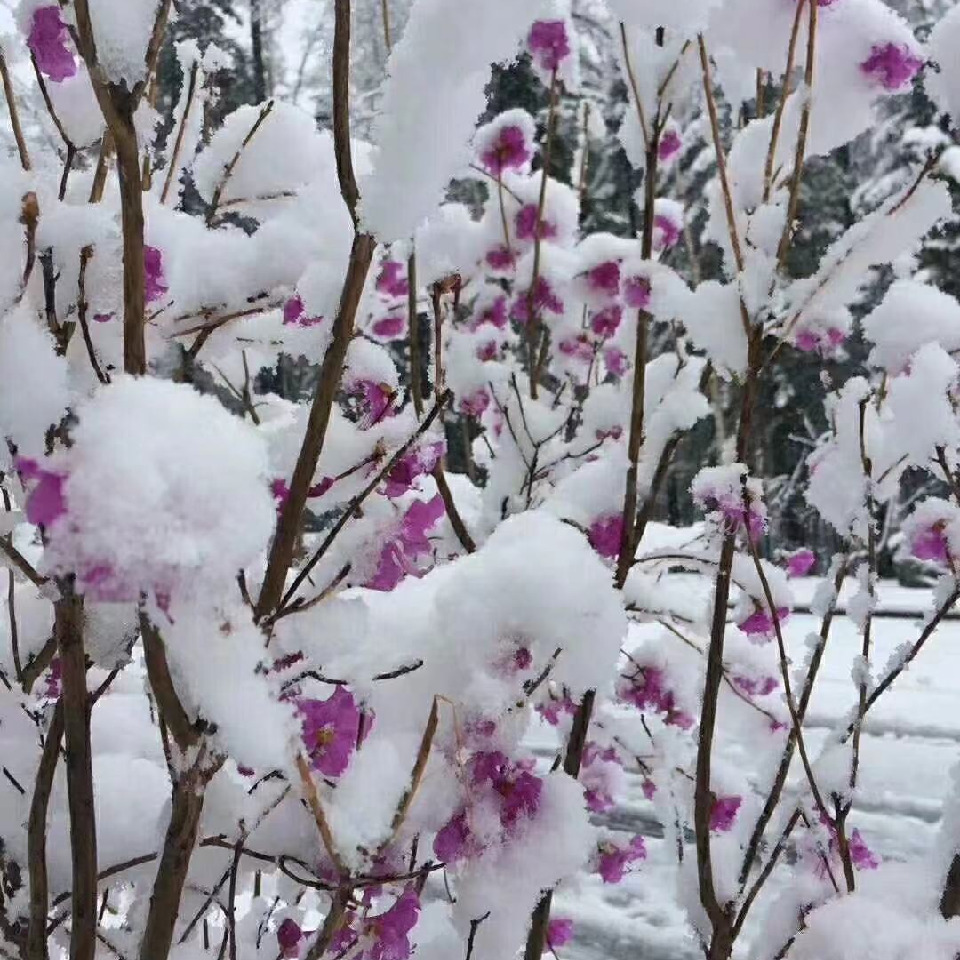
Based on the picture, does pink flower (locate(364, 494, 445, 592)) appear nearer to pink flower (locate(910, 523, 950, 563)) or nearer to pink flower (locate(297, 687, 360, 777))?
pink flower (locate(297, 687, 360, 777))

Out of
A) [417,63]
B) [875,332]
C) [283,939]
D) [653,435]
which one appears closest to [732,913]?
[283,939]

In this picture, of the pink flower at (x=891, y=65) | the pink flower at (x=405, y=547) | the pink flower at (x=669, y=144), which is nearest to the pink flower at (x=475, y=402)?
the pink flower at (x=669, y=144)

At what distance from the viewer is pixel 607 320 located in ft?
8.09

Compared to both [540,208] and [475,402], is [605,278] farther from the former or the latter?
[540,208]

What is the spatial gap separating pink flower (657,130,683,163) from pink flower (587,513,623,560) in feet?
3.56

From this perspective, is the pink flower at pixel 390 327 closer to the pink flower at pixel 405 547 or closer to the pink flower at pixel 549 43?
the pink flower at pixel 549 43

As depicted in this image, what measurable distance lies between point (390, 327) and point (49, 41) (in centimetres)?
167

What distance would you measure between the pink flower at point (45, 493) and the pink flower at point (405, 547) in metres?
0.40

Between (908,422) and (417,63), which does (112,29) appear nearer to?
(417,63)

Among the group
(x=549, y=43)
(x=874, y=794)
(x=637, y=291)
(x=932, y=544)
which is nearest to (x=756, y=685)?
(x=932, y=544)

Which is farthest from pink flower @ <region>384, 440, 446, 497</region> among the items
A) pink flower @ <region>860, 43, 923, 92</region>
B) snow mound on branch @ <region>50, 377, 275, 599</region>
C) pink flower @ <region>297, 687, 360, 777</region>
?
pink flower @ <region>860, 43, 923, 92</region>

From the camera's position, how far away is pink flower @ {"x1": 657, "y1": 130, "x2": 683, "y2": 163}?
7.09 feet

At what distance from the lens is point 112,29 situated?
57 cm

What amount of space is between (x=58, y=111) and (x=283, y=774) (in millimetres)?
734
